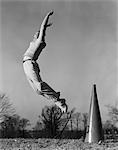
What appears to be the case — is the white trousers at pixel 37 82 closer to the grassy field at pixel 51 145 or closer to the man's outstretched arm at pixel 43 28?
the man's outstretched arm at pixel 43 28

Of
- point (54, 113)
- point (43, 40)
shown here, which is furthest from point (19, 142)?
point (43, 40)

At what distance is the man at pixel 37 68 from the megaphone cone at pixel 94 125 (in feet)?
3.33

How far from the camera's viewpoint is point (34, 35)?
603cm

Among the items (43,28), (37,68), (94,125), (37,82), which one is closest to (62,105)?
(37,82)

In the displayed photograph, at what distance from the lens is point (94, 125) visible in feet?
21.2

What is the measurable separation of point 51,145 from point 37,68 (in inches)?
67.9

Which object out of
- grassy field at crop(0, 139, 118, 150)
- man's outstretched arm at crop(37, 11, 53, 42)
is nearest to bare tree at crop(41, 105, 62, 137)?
grassy field at crop(0, 139, 118, 150)

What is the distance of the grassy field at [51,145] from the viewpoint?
5.88m

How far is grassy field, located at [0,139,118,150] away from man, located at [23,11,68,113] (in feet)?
2.71

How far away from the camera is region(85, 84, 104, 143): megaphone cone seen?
6367mm

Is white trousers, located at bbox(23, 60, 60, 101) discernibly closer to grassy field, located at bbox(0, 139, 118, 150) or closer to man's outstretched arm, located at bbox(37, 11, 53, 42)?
man's outstretched arm, located at bbox(37, 11, 53, 42)

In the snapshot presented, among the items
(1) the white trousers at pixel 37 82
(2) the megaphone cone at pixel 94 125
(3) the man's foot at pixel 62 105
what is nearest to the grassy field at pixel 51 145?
(2) the megaphone cone at pixel 94 125

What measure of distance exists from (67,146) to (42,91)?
133 cm

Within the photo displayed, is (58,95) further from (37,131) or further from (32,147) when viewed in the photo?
(37,131)
